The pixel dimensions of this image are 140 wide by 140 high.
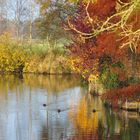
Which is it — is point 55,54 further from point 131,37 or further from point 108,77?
point 131,37

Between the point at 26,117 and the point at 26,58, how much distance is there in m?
32.2

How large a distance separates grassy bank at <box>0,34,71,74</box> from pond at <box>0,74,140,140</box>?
17.8 metres

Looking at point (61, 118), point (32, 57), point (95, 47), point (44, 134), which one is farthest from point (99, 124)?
point (32, 57)

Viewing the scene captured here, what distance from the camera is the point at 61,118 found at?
71.5 feet

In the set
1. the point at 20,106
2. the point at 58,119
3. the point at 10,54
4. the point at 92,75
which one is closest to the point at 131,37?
the point at 58,119

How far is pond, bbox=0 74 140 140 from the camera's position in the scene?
17953 millimetres

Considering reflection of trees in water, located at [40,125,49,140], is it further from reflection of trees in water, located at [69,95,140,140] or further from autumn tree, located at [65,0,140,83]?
autumn tree, located at [65,0,140,83]

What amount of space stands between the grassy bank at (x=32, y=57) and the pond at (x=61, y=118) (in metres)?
17.8

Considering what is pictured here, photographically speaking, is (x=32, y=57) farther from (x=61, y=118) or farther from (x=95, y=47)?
(x=61, y=118)

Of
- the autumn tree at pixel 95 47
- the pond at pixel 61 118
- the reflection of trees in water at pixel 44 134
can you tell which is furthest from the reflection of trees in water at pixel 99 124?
the autumn tree at pixel 95 47

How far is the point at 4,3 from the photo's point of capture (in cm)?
7000

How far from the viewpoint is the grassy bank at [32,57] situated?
5066cm

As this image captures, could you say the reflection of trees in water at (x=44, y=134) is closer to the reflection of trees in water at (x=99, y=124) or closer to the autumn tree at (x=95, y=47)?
the reflection of trees in water at (x=99, y=124)

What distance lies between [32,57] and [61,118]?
105ft
